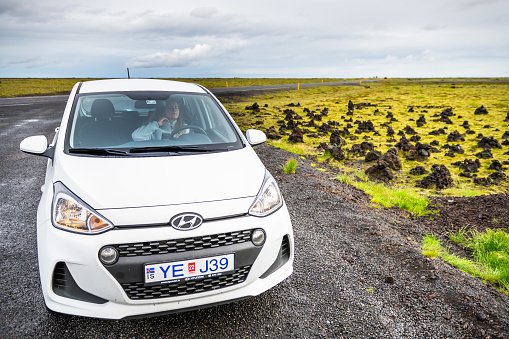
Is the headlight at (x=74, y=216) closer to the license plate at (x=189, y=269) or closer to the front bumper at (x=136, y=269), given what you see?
the front bumper at (x=136, y=269)

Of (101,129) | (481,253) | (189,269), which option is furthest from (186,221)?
(481,253)

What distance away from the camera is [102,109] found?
12.0 feet

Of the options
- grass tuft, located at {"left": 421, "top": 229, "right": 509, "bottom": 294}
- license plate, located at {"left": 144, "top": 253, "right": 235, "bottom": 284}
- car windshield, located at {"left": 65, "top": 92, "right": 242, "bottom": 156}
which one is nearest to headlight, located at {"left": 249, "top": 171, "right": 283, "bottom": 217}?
license plate, located at {"left": 144, "top": 253, "right": 235, "bottom": 284}

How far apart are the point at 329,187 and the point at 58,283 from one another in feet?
15.9

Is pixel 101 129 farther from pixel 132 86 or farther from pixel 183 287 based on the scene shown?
pixel 183 287

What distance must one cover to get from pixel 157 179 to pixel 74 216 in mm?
584

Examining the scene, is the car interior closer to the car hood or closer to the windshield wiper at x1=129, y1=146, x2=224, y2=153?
the windshield wiper at x1=129, y1=146, x2=224, y2=153

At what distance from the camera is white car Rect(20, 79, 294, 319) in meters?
2.13

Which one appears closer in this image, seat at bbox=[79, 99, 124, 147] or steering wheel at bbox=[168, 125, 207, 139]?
seat at bbox=[79, 99, 124, 147]

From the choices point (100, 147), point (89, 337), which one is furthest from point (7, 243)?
point (89, 337)

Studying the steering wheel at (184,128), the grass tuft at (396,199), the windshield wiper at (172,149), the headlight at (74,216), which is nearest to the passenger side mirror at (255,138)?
the steering wheel at (184,128)

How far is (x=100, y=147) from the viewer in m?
3.05

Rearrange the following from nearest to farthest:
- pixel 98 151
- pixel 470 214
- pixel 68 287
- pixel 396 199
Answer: pixel 68 287 < pixel 98 151 < pixel 470 214 < pixel 396 199

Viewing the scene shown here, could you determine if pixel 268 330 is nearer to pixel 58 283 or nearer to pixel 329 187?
pixel 58 283
